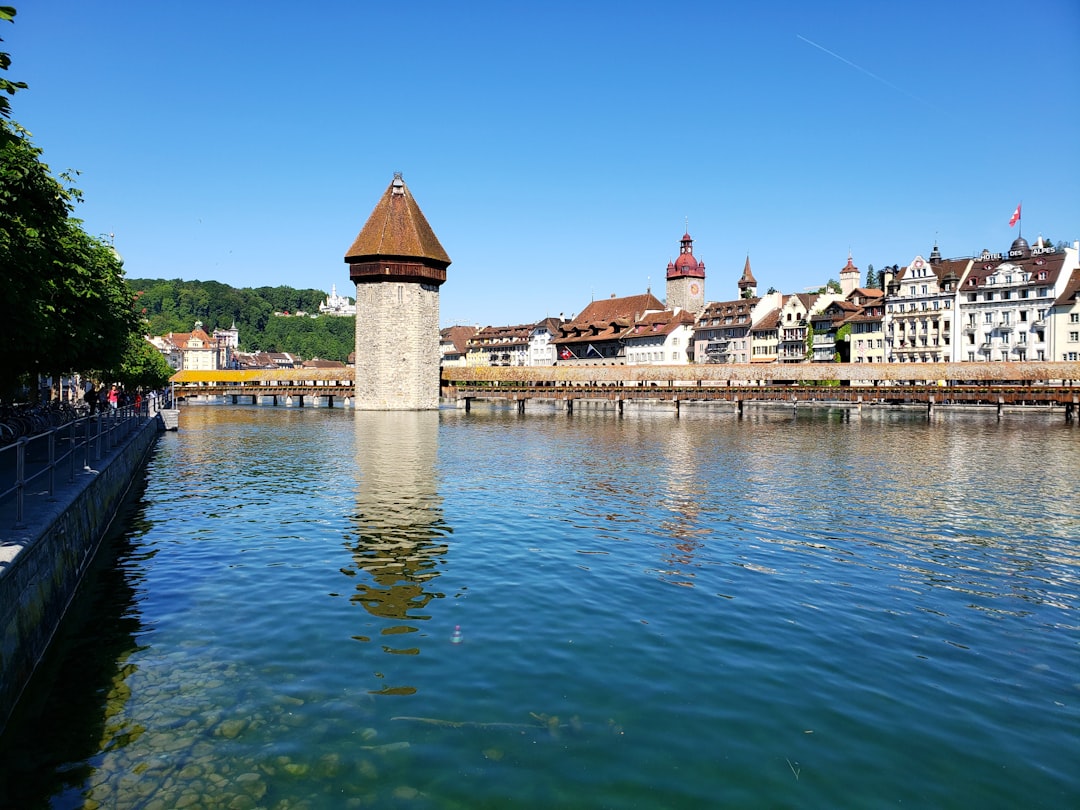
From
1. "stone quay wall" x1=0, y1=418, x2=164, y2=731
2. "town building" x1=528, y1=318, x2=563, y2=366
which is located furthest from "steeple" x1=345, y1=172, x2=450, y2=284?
"town building" x1=528, y1=318, x2=563, y2=366

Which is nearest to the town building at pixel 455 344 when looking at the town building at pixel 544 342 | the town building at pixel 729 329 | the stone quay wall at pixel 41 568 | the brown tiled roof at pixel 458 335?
the brown tiled roof at pixel 458 335

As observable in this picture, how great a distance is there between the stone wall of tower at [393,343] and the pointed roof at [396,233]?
2751 millimetres

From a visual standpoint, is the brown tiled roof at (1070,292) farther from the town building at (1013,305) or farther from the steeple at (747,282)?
the steeple at (747,282)

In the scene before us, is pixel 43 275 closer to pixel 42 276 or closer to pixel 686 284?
pixel 42 276

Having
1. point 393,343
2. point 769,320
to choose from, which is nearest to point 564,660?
point 393,343

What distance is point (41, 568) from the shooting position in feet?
29.3

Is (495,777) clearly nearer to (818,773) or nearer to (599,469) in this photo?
(818,773)

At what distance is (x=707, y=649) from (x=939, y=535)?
9.49 meters

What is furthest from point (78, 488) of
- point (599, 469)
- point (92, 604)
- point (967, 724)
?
point (599, 469)

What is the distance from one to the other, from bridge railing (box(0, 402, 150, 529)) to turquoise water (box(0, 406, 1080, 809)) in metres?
1.78

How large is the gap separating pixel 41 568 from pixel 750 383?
84.2 meters

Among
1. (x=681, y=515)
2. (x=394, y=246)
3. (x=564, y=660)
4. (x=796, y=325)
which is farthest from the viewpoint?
(x=796, y=325)

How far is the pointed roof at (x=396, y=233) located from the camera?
7225 centimetres

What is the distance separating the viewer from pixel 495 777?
6.43m
